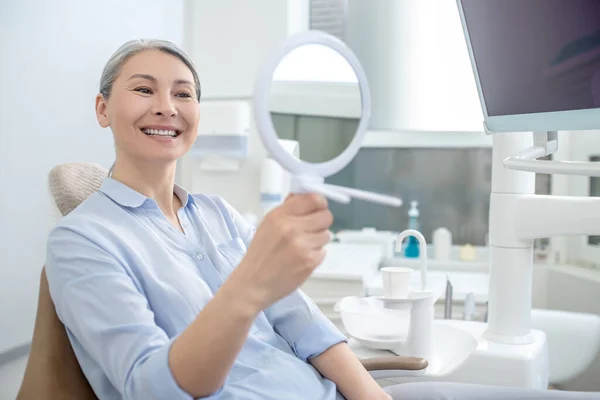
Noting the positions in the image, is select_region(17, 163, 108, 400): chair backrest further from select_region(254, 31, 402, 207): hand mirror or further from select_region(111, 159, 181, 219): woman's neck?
select_region(254, 31, 402, 207): hand mirror

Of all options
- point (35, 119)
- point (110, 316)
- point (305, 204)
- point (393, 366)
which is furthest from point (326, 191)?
→ point (35, 119)

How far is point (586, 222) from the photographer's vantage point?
3.74 ft

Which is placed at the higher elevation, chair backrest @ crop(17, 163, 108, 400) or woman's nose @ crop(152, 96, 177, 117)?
woman's nose @ crop(152, 96, 177, 117)

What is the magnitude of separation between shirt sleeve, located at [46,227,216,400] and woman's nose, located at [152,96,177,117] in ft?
0.84

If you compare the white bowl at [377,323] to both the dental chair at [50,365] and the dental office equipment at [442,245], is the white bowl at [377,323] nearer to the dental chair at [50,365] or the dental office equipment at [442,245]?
the dental chair at [50,365]

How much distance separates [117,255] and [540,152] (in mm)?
698

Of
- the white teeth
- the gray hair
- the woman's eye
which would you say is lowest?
the white teeth

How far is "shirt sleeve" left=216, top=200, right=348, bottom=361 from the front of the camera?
1.04 m

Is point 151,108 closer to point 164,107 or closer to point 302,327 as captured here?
point 164,107

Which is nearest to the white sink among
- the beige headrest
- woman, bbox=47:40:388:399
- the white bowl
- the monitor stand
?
the monitor stand

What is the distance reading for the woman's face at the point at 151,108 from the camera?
0.99 m

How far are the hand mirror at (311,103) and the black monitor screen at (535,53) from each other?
10.7 inches

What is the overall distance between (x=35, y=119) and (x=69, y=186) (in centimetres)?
66

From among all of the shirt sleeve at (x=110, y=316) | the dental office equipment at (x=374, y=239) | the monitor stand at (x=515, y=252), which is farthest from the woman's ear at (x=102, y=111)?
the dental office equipment at (x=374, y=239)
